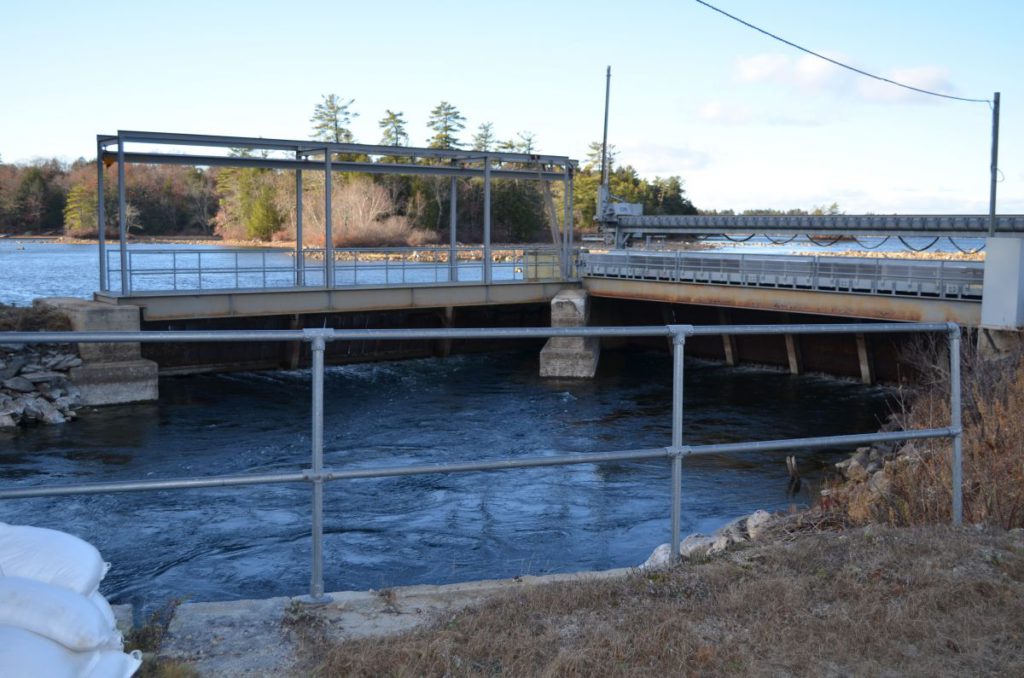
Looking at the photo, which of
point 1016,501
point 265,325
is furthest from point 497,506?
point 265,325

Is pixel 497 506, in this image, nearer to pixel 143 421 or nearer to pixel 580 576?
pixel 580 576

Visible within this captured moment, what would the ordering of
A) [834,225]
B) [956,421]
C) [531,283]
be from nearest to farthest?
1. [956,421]
2. [531,283]
3. [834,225]

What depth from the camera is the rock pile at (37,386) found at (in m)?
20.4

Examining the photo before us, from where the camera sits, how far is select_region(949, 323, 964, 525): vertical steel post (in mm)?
5543

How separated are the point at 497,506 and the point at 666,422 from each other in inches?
342

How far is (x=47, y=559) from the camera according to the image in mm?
3721

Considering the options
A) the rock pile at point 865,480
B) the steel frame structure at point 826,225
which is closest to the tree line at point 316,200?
the steel frame structure at point 826,225

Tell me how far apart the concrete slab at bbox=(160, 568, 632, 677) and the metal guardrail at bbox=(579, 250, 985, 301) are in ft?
66.5

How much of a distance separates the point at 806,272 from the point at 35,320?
1906cm

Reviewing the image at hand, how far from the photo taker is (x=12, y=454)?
17.8m

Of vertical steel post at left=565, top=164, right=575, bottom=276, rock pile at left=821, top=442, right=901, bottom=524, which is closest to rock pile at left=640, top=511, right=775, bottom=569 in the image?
rock pile at left=821, top=442, right=901, bottom=524

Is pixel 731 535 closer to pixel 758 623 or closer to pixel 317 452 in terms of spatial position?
pixel 758 623

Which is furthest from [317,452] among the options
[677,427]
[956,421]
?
[956,421]

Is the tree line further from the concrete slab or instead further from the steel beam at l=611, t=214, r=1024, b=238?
the concrete slab
